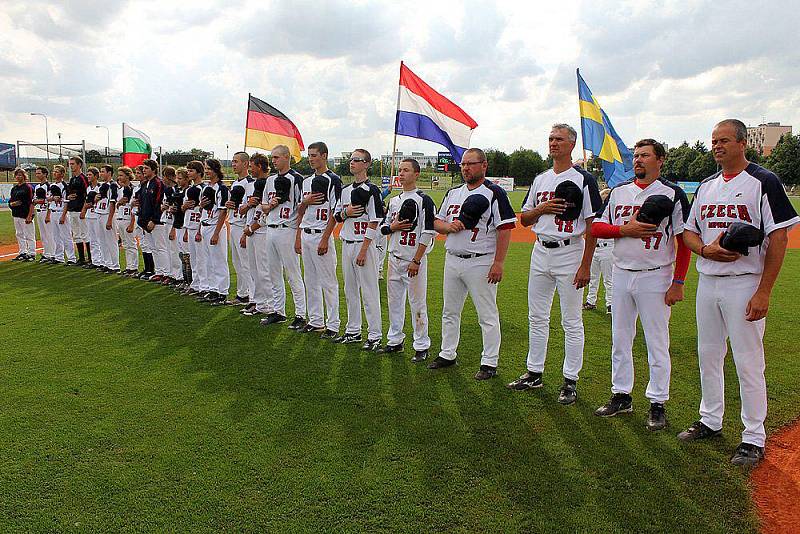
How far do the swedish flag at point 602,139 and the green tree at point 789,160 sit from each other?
64220 mm

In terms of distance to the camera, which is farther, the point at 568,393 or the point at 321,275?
the point at 321,275

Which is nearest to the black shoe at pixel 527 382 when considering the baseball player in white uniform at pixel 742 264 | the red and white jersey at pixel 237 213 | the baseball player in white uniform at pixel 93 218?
the baseball player in white uniform at pixel 742 264

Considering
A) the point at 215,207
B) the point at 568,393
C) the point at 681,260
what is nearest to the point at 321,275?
the point at 215,207

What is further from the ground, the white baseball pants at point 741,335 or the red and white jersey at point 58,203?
the red and white jersey at point 58,203

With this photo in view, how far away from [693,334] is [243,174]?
24.0ft

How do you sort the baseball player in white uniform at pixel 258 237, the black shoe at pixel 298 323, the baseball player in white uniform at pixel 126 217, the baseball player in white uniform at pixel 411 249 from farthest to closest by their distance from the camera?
the baseball player in white uniform at pixel 126 217
the baseball player in white uniform at pixel 258 237
the black shoe at pixel 298 323
the baseball player in white uniform at pixel 411 249

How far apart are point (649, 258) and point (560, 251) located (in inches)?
32.7

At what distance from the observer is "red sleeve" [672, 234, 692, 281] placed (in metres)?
4.75

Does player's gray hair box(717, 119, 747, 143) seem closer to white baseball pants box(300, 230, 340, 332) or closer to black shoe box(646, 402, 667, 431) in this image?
black shoe box(646, 402, 667, 431)

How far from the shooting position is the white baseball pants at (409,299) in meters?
6.82

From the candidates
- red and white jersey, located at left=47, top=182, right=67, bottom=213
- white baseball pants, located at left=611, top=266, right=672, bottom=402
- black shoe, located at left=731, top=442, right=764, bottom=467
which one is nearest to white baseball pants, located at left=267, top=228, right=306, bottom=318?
white baseball pants, located at left=611, top=266, right=672, bottom=402

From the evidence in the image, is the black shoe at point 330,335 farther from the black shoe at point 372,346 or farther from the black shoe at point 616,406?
the black shoe at point 616,406

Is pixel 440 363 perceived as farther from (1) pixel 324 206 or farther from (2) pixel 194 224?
(2) pixel 194 224

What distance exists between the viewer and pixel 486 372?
6.14 meters
